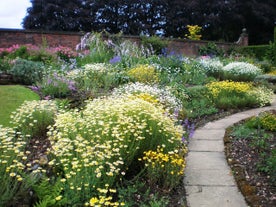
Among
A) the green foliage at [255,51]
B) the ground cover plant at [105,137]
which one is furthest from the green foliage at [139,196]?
the green foliage at [255,51]

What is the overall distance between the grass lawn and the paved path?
276cm

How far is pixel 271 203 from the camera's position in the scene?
3.17m

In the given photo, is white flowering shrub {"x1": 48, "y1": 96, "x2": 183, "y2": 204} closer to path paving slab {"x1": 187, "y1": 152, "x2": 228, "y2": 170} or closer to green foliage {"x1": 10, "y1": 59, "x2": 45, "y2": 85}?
path paving slab {"x1": 187, "y1": 152, "x2": 228, "y2": 170}

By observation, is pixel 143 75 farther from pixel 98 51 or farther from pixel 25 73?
pixel 98 51

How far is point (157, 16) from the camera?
27484 mm

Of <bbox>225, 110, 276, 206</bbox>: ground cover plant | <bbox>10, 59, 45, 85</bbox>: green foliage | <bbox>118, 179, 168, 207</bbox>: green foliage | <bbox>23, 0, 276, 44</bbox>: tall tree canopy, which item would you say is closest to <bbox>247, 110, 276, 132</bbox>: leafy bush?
<bbox>225, 110, 276, 206</bbox>: ground cover plant

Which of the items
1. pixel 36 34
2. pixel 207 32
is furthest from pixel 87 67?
pixel 207 32

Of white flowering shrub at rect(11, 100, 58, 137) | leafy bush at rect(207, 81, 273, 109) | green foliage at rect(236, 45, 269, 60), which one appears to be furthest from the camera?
green foliage at rect(236, 45, 269, 60)

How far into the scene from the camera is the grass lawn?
5.43 m

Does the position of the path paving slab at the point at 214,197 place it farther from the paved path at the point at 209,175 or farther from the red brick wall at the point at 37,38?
the red brick wall at the point at 37,38

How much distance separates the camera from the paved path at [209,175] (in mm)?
3238

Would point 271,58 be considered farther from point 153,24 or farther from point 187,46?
point 153,24

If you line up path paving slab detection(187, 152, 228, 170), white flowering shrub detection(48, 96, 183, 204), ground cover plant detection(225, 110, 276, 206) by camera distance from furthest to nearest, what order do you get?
path paving slab detection(187, 152, 228, 170) → ground cover plant detection(225, 110, 276, 206) → white flowering shrub detection(48, 96, 183, 204)

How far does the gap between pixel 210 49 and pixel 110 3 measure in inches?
415
